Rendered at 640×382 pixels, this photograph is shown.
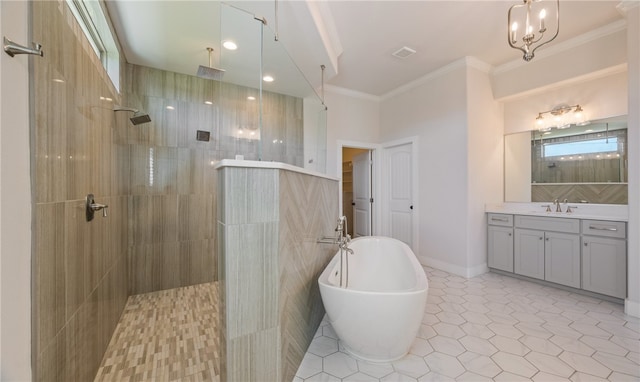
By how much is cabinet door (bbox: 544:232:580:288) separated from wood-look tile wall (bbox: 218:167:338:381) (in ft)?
9.89

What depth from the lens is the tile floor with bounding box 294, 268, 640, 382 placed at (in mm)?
1532

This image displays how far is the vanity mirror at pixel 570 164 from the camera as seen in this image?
9.00 feet

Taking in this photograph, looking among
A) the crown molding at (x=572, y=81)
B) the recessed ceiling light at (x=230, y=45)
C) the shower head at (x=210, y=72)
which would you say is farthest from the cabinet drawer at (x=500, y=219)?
the shower head at (x=210, y=72)

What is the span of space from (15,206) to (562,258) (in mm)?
4131

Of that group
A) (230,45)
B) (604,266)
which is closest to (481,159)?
(604,266)

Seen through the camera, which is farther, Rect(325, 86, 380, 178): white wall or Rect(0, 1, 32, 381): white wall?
Rect(325, 86, 380, 178): white wall

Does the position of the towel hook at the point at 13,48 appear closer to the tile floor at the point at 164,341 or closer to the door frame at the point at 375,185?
the tile floor at the point at 164,341

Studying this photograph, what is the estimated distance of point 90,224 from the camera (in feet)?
4.74

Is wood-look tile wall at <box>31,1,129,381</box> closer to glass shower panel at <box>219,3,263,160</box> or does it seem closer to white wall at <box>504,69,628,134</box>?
glass shower panel at <box>219,3,263,160</box>

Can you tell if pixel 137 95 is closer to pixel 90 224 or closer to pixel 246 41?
pixel 246 41

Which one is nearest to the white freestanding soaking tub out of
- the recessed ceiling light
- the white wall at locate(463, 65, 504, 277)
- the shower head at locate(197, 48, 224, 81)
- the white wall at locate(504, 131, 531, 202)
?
the white wall at locate(463, 65, 504, 277)

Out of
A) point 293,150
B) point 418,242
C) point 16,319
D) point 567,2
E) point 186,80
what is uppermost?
point 567,2

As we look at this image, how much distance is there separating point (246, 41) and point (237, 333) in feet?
6.31

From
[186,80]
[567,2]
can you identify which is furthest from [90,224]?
[567,2]
